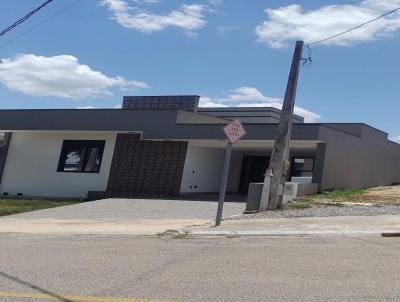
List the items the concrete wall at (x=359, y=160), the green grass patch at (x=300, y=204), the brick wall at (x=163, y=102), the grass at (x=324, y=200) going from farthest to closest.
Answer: the brick wall at (x=163, y=102) < the concrete wall at (x=359, y=160) < the grass at (x=324, y=200) < the green grass patch at (x=300, y=204)

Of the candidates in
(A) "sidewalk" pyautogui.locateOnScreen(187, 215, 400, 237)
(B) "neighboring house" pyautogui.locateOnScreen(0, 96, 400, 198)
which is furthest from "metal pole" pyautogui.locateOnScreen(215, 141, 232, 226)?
(B) "neighboring house" pyautogui.locateOnScreen(0, 96, 400, 198)

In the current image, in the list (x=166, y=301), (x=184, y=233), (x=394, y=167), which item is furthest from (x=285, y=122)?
(x=394, y=167)

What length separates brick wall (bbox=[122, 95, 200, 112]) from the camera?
41.2m

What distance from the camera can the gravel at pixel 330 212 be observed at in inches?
640

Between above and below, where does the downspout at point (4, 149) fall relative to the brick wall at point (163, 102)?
below

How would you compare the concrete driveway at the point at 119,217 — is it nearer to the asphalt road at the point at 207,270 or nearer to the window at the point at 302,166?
the asphalt road at the point at 207,270

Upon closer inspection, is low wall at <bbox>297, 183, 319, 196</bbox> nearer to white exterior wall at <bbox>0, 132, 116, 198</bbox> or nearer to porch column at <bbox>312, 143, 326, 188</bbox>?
porch column at <bbox>312, 143, 326, 188</bbox>

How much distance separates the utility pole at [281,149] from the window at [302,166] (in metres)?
13.2

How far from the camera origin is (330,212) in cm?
1667

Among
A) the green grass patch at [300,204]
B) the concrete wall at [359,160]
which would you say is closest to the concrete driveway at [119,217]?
the green grass patch at [300,204]

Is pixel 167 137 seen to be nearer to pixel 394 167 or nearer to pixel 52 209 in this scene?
pixel 52 209

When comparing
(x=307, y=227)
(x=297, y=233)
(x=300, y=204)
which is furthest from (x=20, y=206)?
(x=297, y=233)

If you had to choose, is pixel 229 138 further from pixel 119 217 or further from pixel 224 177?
pixel 119 217

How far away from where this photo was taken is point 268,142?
26000 mm
